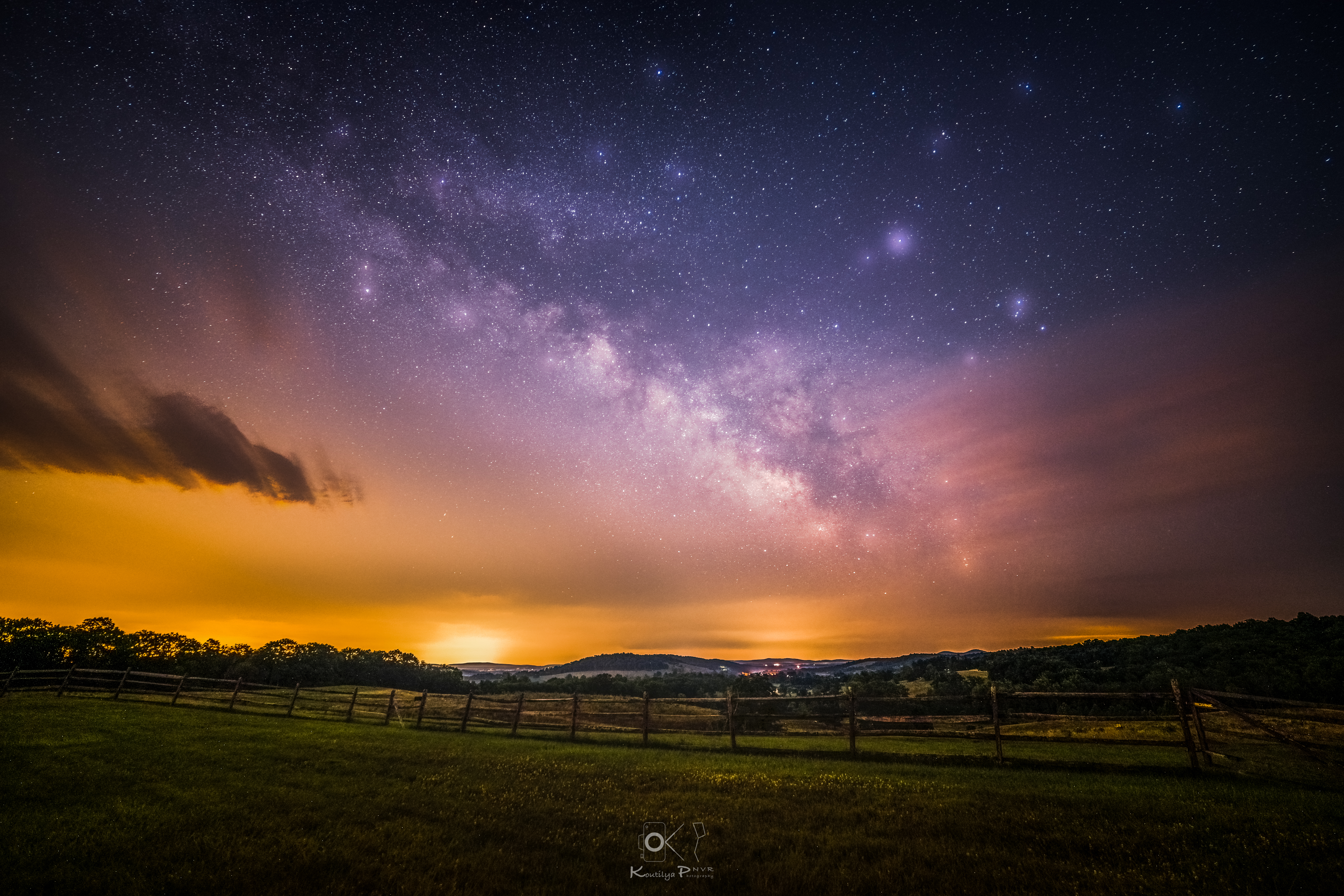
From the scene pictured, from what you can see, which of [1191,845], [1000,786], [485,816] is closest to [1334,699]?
[1000,786]

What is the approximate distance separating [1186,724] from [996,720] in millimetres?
4688

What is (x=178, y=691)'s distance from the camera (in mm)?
33812

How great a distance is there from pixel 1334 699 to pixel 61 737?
71556mm

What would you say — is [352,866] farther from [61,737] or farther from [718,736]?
[718,736]

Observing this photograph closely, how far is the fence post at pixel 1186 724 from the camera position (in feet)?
46.1

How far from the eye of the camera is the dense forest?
44281 millimetres

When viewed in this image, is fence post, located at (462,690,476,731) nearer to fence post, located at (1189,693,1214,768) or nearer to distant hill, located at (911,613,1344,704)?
fence post, located at (1189,693,1214,768)

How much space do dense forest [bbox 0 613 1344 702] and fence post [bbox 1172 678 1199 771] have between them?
91.6 ft

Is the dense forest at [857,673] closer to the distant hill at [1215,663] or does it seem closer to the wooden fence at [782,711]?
the distant hill at [1215,663]

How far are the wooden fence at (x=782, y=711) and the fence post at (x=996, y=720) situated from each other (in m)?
0.07

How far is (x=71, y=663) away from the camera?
74250mm

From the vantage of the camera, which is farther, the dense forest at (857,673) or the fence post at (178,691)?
the dense forest at (857,673)

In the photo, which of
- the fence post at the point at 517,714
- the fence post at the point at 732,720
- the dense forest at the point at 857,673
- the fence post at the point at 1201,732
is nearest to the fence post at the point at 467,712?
the fence post at the point at 517,714

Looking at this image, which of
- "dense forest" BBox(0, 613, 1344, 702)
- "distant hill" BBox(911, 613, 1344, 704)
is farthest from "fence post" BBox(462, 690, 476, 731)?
"distant hill" BBox(911, 613, 1344, 704)
